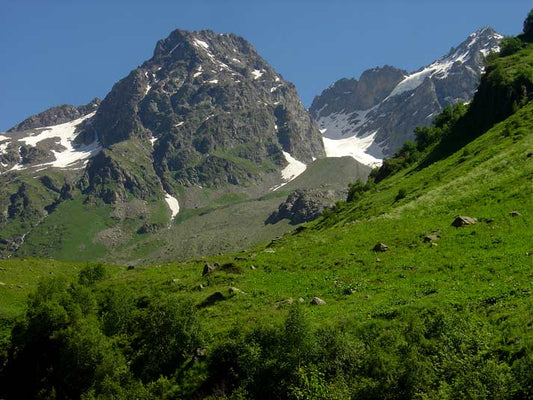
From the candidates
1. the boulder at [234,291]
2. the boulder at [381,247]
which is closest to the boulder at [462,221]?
the boulder at [381,247]

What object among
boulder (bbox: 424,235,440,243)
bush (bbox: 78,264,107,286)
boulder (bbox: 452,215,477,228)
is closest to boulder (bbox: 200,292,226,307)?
boulder (bbox: 424,235,440,243)

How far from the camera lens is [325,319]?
2980cm

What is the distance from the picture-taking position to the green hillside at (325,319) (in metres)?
22.1

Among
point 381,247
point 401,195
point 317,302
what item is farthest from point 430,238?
point 401,195

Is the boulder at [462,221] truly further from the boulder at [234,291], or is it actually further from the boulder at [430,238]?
the boulder at [234,291]

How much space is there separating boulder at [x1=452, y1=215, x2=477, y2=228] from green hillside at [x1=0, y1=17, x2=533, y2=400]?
2.78ft

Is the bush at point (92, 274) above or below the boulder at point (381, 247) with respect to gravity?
above

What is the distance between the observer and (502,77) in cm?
9956

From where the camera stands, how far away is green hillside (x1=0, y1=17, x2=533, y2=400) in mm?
22078

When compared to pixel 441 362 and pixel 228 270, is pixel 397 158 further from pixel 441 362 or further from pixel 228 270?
pixel 441 362

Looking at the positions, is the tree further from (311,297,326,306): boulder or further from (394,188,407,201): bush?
(311,297,326,306): boulder

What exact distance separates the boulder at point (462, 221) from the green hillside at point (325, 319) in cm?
85

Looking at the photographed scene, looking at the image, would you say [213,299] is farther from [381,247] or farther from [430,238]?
[430,238]

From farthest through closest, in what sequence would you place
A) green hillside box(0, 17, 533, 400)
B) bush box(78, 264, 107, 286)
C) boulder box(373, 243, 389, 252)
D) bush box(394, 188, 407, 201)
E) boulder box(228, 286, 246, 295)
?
bush box(394, 188, 407, 201) < bush box(78, 264, 107, 286) < boulder box(373, 243, 389, 252) < boulder box(228, 286, 246, 295) < green hillside box(0, 17, 533, 400)
